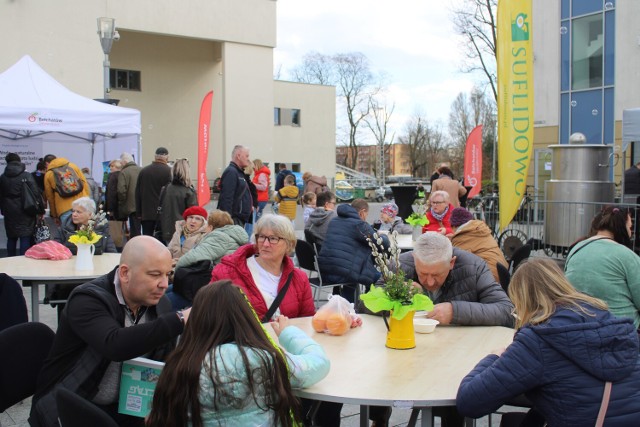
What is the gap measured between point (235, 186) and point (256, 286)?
17.5 feet

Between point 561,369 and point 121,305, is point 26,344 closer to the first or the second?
point 121,305

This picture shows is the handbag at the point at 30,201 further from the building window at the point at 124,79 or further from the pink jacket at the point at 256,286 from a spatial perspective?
the building window at the point at 124,79

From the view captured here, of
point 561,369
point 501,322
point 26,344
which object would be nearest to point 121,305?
point 26,344

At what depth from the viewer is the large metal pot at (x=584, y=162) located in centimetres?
1112

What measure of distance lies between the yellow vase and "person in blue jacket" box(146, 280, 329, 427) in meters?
0.93

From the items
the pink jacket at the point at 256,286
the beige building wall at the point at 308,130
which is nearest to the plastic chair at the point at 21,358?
the pink jacket at the point at 256,286

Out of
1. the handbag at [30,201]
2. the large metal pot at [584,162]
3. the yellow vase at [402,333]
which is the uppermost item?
the large metal pot at [584,162]

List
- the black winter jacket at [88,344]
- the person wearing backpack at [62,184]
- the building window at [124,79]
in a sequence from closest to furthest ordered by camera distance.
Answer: the black winter jacket at [88,344]
the person wearing backpack at [62,184]
the building window at [124,79]

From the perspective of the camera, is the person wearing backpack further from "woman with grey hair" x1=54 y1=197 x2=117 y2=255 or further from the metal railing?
the metal railing

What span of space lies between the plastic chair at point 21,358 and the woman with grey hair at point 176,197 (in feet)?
19.4

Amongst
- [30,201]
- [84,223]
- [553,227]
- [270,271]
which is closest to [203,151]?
[30,201]

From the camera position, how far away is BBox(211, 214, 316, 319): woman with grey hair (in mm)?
3770

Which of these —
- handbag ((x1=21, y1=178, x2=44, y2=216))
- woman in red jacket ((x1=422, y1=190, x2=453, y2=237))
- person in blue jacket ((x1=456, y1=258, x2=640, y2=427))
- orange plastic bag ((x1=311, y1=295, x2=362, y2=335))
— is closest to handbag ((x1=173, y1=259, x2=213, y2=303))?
orange plastic bag ((x1=311, y1=295, x2=362, y2=335))

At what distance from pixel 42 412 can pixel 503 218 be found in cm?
681
